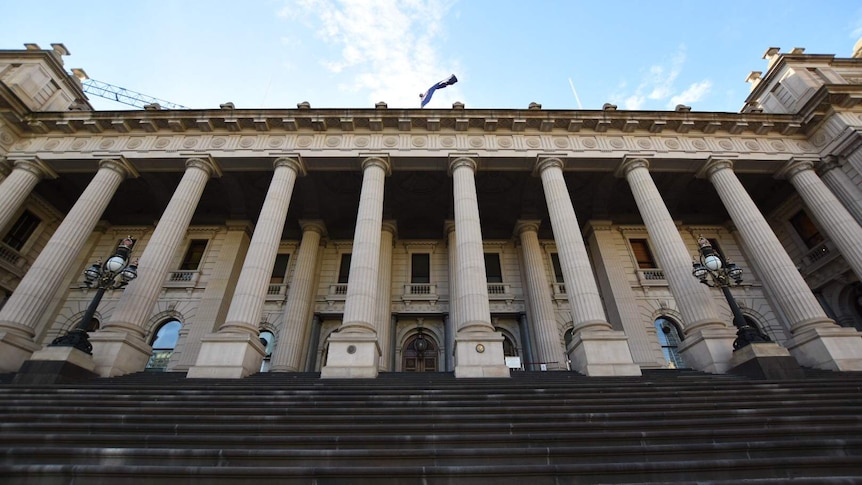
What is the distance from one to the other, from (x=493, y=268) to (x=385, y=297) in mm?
6105

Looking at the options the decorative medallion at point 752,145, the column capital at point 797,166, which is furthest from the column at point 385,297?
the column capital at point 797,166

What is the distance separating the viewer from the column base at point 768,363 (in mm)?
9125

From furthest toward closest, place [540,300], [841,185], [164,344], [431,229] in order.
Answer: [431,229], [540,300], [164,344], [841,185]

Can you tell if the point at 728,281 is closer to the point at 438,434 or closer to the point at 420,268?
the point at 438,434

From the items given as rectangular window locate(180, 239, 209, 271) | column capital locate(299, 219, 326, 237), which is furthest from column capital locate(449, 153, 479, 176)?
rectangular window locate(180, 239, 209, 271)

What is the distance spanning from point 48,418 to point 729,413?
10.8 meters

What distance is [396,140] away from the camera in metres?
15.7

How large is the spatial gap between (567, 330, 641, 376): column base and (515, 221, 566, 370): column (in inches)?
188

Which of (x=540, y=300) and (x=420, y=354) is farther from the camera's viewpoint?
(x=420, y=354)

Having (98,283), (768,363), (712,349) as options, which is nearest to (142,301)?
(98,283)

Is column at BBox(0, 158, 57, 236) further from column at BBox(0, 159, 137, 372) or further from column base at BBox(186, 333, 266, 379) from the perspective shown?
column base at BBox(186, 333, 266, 379)

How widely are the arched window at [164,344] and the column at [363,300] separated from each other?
10.3m

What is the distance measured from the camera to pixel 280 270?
64.8 feet

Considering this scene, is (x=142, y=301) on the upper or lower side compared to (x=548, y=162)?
lower
